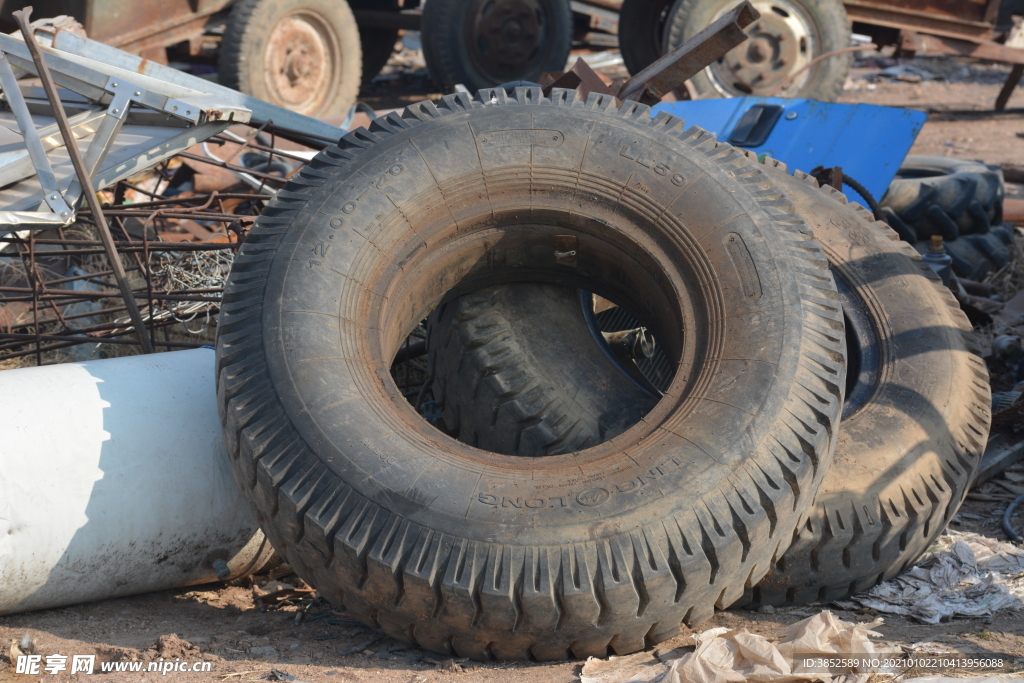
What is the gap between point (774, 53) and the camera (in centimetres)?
704

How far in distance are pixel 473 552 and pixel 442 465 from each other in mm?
248

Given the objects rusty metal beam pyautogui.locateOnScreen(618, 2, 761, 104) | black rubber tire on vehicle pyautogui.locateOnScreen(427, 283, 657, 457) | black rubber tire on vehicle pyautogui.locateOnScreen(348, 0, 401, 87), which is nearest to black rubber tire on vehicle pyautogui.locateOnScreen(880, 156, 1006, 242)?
rusty metal beam pyautogui.locateOnScreen(618, 2, 761, 104)

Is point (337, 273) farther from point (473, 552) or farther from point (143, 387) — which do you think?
point (473, 552)

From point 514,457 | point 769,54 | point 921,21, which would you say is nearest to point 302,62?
point 769,54

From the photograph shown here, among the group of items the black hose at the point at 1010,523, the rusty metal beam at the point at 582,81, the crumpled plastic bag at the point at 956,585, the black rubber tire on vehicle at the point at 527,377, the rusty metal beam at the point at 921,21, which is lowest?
the crumpled plastic bag at the point at 956,585

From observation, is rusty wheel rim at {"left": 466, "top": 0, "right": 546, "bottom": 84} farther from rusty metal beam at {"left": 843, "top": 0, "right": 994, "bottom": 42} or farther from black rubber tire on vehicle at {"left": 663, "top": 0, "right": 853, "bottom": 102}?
rusty metal beam at {"left": 843, "top": 0, "right": 994, "bottom": 42}

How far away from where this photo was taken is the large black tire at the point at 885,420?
7.55 feet

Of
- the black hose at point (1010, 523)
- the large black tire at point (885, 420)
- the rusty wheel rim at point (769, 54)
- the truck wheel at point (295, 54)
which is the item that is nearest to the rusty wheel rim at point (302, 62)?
the truck wheel at point (295, 54)

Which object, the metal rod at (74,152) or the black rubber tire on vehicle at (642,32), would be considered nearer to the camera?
the metal rod at (74,152)

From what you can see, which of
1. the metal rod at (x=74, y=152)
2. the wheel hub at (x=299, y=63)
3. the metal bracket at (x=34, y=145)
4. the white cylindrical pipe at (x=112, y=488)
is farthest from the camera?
the wheel hub at (x=299, y=63)

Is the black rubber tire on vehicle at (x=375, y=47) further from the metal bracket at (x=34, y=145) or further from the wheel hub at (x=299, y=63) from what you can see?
the metal bracket at (x=34, y=145)

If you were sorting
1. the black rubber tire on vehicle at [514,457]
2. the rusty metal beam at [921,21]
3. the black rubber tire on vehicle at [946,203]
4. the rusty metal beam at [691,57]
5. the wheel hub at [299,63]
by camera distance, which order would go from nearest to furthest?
the black rubber tire on vehicle at [514,457] < the rusty metal beam at [691,57] < the black rubber tire on vehicle at [946,203] < the wheel hub at [299,63] < the rusty metal beam at [921,21]

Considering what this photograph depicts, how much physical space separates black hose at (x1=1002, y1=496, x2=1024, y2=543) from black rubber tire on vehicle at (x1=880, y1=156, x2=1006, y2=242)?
1.91 metres

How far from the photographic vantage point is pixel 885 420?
255cm
